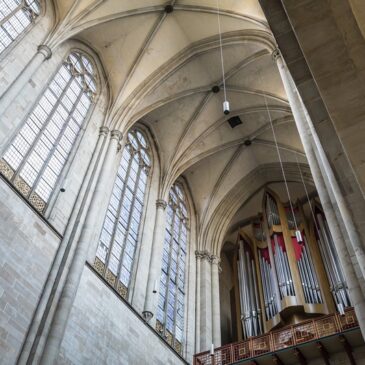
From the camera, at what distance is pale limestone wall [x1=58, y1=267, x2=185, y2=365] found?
1020 cm

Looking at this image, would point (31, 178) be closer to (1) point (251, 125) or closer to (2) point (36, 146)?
(2) point (36, 146)

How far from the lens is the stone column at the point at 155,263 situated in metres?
13.4

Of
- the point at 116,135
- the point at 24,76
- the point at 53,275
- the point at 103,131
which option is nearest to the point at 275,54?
the point at 116,135

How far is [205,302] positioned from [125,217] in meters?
4.44

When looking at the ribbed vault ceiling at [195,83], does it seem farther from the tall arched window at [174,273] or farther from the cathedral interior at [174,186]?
the tall arched window at [174,273]

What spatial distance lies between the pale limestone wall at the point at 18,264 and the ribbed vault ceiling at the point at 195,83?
5643 mm

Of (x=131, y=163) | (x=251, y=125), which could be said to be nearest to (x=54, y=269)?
(x=131, y=163)

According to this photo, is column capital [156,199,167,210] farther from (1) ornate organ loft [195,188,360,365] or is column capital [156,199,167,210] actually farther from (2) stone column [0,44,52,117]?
(2) stone column [0,44,52,117]

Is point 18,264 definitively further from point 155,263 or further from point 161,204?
point 161,204

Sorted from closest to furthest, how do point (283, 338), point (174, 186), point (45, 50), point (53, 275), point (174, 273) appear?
point (53, 275) < point (45, 50) < point (283, 338) < point (174, 273) < point (174, 186)

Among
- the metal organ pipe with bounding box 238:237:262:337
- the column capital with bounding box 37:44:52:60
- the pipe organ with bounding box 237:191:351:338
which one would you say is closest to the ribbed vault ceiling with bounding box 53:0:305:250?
the column capital with bounding box 37:44:52:60

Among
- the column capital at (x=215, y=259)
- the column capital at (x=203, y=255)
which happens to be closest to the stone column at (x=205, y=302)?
the column capital at (x=203, y=255)

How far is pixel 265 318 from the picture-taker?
17.0 meters

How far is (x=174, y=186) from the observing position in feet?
63.1
